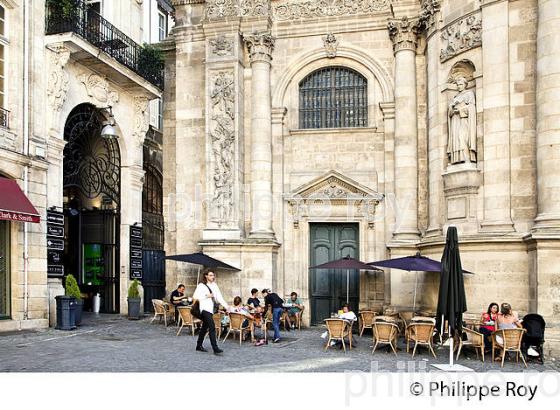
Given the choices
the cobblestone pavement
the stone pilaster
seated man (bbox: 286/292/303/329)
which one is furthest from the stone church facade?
the cobblestone pavement

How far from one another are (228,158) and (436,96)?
20.7 ft

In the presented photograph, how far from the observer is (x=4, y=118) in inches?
666

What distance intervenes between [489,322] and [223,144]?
372 inches

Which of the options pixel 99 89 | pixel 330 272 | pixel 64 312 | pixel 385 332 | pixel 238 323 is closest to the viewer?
pixel 385 332

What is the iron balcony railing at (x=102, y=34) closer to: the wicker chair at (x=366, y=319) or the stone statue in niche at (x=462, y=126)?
the stone statue in niche at (x=462, y=126)

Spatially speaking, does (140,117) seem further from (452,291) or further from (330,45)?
(452,291)

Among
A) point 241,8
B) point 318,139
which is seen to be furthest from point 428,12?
point 241,8

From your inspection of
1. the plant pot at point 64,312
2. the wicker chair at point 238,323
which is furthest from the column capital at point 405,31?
the plant pot at point 64,312

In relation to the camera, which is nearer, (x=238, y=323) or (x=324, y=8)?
(x=238, y=323)

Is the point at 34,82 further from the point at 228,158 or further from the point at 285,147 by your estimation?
the point at 285,147

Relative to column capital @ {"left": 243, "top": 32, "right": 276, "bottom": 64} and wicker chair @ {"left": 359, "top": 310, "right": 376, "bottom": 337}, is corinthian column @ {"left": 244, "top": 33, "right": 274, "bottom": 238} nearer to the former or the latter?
column capital @ {"left": 243, "top": 32, "right": 276, "bottom": 64}

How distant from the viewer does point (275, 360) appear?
13.0m

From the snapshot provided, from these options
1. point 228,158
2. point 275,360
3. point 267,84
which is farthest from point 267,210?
point 275,360

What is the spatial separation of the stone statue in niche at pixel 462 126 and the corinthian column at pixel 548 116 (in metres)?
1.88
